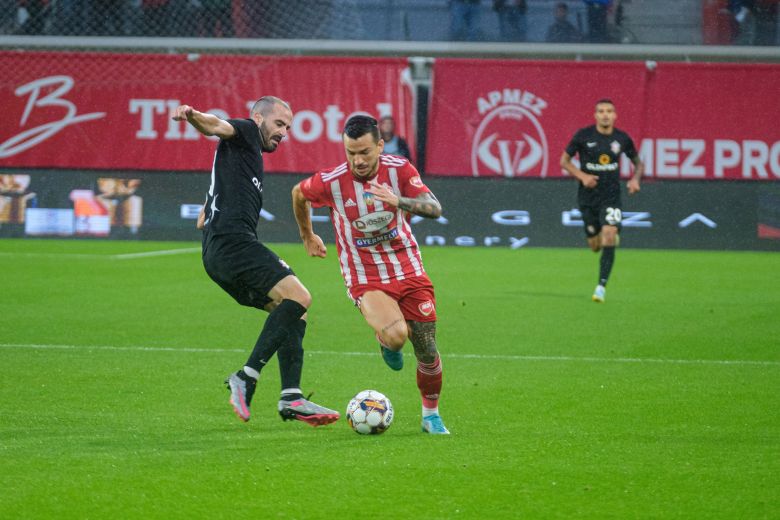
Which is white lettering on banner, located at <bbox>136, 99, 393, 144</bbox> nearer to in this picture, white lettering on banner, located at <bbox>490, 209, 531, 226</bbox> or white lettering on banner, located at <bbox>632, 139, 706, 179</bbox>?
white lettering on banner, located at <bbox>490, 209, 531, 226</bbox>

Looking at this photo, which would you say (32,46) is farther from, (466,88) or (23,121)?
(466,88)

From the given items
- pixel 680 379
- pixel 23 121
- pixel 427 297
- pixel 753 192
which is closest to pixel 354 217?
pixel 427 297

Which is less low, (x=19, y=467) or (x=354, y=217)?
(x=354, y=217)

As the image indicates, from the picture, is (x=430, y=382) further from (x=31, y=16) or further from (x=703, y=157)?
(x=31, y=16)

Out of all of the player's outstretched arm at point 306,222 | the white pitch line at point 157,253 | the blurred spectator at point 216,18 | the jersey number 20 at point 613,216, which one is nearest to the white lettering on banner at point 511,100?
the blurred spectator at point 216,18

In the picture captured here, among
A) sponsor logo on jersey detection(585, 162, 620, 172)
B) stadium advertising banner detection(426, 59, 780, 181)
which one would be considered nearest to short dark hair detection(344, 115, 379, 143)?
sponsor logo on jersey detection(585, 162, 620, 172)

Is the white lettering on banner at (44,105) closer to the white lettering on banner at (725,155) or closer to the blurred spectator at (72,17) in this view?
the blurred spectator at (72,17)

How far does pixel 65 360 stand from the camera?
28.4 ft

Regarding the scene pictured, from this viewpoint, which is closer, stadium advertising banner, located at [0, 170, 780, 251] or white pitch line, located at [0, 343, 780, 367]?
white pitch line, located at [0, 343, 780, 367]

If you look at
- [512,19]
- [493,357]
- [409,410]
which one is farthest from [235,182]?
[512,19]

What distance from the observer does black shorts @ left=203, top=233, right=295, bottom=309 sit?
21.5ft

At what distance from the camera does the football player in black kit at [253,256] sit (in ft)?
21.0

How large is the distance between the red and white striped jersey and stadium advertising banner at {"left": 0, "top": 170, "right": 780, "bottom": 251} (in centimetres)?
1356

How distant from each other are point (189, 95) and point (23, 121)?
296 cm
